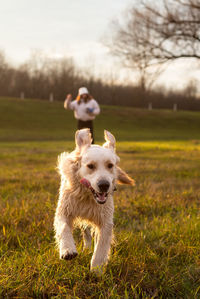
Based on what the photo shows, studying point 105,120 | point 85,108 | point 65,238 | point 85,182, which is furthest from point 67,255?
point 105,120

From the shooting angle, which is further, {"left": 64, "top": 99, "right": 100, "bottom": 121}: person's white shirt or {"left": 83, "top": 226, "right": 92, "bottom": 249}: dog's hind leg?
{"left": 64, "top": 99, "right": 100, "bottom": 121}: person's white shirt

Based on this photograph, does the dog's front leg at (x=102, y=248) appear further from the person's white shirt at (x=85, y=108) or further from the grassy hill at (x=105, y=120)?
the grassy hill at (x=105, y=120)

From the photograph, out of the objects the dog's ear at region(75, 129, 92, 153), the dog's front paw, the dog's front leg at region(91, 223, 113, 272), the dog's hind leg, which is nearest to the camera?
the dog's front paw

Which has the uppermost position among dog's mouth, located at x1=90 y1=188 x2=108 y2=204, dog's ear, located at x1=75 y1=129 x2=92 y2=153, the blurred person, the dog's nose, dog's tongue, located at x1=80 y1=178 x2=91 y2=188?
the blurred person

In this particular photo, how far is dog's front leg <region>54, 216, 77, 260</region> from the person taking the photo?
2453 mm

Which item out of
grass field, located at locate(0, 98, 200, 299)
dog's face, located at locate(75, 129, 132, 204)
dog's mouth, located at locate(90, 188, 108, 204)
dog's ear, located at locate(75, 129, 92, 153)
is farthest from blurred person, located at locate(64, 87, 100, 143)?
dog's mouth, located at locate(90, 188, 108, 204)

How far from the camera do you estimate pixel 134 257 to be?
109 inches

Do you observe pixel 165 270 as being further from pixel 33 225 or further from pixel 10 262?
pixel 33 225

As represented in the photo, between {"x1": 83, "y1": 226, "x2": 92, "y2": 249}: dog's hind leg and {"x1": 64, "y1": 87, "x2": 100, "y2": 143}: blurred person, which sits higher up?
{"x1": 64, "y1": 87, "x2": 100, "y2": 143}: blurred person

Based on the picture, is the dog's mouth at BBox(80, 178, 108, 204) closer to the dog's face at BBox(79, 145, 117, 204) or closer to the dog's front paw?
the dog's face at BBox(79, 145, 117, 204)

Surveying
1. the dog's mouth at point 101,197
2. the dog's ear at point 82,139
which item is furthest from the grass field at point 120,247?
the dog's ear at point 82,139

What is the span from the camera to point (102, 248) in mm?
2664

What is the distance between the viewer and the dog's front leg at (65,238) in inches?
96.6

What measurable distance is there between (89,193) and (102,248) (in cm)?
53
